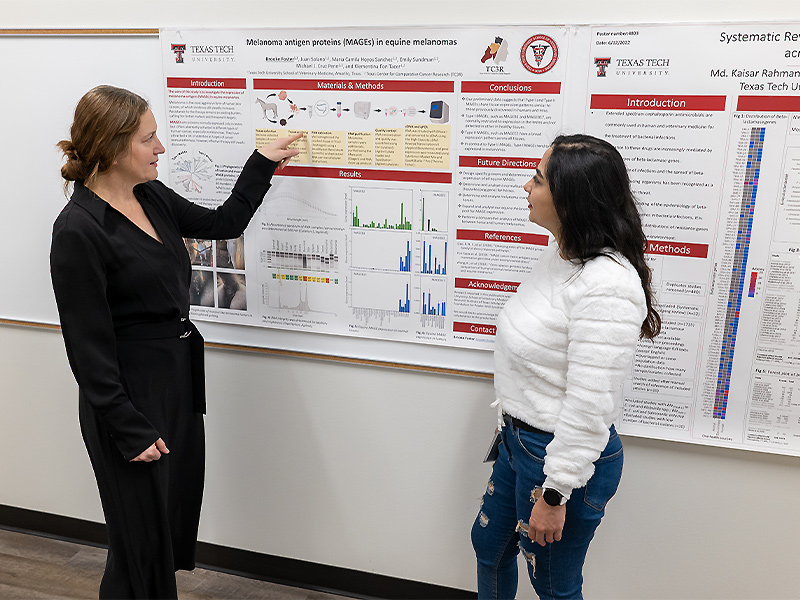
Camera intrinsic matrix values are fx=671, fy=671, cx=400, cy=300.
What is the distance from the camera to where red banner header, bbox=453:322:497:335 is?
1.92 metres

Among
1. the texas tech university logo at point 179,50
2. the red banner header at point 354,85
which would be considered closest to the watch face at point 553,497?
the red banner header at point 354,85

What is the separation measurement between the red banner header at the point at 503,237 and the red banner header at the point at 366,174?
15cm

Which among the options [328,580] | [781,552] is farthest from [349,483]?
[781,552]

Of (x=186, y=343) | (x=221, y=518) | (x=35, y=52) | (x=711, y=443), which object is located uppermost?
(x=35, y=52)

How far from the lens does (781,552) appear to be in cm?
184

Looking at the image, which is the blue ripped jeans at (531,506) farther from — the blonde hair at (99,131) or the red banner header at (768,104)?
the blonde hair at (99,131)

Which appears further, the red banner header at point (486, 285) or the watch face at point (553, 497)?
the red banner header at point (486, 285)

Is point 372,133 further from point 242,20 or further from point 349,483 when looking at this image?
point 349,483

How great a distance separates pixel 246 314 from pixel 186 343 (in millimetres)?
331

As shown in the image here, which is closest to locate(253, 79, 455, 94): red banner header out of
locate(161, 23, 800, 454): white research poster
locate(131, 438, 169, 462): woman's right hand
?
locate(161, 23, 800, 454): white research poster

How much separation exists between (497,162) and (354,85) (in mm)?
458

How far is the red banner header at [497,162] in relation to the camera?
1.79 m

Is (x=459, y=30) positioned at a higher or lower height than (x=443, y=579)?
higher

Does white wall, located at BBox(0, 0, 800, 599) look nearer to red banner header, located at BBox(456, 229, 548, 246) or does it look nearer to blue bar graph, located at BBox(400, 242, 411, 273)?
blue bar graph, located at BBox(400, 242, 411, 273)
